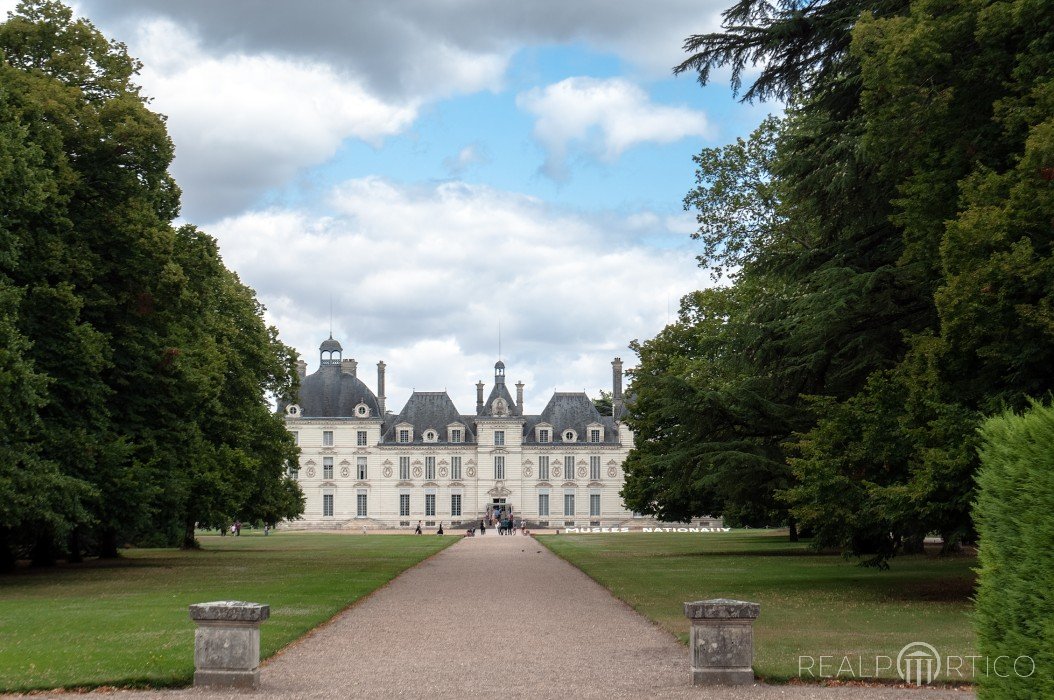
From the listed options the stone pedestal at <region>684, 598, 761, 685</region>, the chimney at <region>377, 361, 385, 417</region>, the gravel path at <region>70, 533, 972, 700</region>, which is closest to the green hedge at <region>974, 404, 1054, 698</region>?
the gravel path at <region>70, 533, 972, 700</region>

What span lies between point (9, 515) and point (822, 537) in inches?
522

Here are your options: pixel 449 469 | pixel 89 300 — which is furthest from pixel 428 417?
pixel 89 300

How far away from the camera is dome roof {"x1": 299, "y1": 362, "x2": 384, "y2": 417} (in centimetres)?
8656

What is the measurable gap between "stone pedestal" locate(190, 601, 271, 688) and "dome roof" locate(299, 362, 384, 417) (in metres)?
77.1

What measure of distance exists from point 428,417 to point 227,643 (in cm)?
7903

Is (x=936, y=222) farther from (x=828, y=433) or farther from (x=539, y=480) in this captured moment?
(x=539, y=480)

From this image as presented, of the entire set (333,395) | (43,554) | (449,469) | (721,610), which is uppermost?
(333,395)

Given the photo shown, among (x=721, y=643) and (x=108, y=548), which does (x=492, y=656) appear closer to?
(x=721, y=643)

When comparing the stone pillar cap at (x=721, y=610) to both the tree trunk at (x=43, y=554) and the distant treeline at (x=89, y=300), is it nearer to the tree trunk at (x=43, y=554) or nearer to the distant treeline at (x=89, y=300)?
the distant treeline at (x=89, y=300)

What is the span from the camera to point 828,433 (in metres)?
17.8

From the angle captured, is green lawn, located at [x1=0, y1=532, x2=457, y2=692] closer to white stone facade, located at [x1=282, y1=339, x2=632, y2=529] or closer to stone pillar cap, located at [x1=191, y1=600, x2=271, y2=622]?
stone pillar cap, located at [x1=191, y1=600, x2=271, y2=622]

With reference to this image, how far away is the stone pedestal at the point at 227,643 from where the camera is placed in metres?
9.74

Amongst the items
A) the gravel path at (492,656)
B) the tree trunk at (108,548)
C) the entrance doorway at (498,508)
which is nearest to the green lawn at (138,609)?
the gravel path at (492,656)

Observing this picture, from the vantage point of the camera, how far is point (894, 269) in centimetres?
1802
